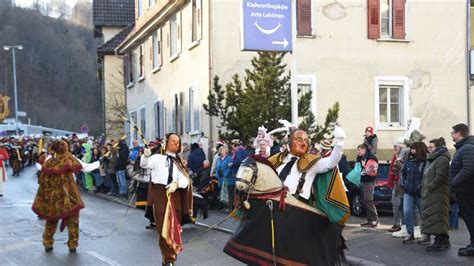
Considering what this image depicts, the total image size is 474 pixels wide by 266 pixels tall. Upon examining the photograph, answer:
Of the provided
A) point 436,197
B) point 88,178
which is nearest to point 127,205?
point 88,178

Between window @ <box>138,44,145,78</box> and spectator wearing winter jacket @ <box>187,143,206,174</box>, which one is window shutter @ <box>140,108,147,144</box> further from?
spectator wearing winter jacket @ <box>187,143,206,174</box>

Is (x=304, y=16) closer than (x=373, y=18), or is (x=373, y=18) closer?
(x=304, y=16)

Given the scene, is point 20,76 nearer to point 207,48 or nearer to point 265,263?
point 207,48

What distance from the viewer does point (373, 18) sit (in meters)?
23.3

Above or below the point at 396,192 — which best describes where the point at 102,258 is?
below

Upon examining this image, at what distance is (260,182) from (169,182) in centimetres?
288

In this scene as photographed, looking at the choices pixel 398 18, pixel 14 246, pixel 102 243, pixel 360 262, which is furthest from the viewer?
pixel 398 18

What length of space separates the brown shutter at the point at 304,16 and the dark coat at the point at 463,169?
1288 cm

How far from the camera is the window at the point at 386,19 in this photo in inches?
915

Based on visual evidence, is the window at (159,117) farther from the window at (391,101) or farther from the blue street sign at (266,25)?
the blue street sign at (266,25)

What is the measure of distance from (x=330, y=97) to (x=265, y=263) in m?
16.3

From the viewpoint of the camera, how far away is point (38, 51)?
121062 millimetres

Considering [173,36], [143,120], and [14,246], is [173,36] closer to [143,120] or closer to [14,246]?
[143,120]

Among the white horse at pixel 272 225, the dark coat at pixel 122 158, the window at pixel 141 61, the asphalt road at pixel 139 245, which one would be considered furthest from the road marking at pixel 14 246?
the window at pixel 141 61
